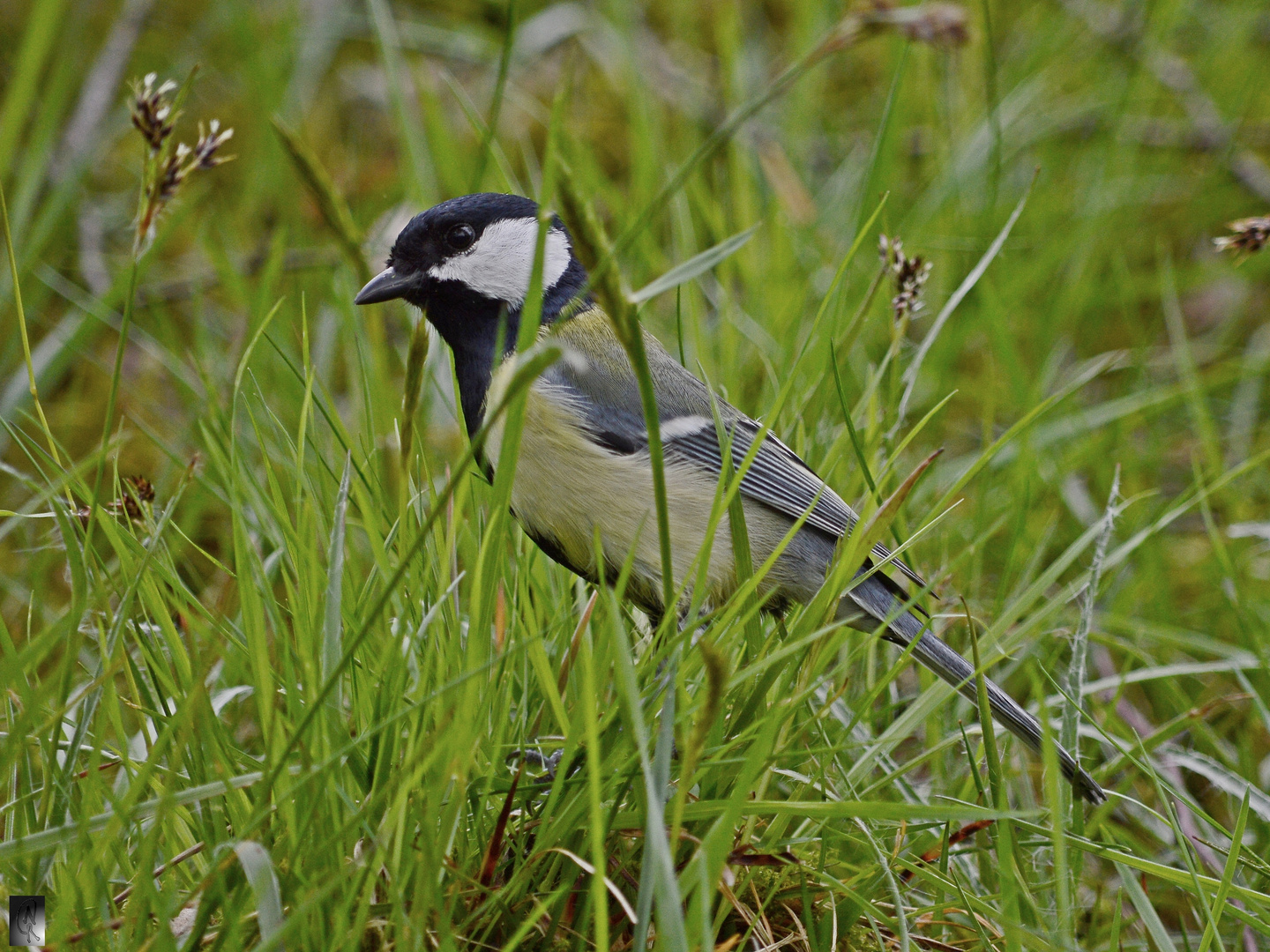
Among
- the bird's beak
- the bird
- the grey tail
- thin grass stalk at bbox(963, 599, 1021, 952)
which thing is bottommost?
the grey tail

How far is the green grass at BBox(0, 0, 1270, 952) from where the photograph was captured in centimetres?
99

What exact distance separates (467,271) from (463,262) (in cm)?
2

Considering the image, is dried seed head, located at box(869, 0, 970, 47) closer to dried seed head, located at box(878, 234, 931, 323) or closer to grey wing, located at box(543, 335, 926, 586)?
dried seed head, located at box(878, 234, 931, 323)

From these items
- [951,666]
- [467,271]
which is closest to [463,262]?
[467,271]

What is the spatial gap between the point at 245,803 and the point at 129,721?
0.54m

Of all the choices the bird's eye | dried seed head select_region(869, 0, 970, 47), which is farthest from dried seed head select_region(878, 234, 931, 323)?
the bird's eye

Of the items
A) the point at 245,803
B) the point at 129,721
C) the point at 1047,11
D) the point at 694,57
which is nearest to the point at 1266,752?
the point at 245,803

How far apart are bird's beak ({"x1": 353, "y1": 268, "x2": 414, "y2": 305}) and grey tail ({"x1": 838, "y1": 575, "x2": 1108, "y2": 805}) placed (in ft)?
2.67

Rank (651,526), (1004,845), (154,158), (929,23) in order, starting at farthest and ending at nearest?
(651,526) → (929,23) → (154,158) → (1004,845)

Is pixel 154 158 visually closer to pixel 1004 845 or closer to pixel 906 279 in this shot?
pixel 906 279

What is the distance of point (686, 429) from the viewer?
164 centimetres

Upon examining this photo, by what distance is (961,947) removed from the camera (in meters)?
1.21

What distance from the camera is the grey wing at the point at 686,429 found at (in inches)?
62.5

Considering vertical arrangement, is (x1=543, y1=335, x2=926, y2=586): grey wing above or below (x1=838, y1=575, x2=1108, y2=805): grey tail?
above
